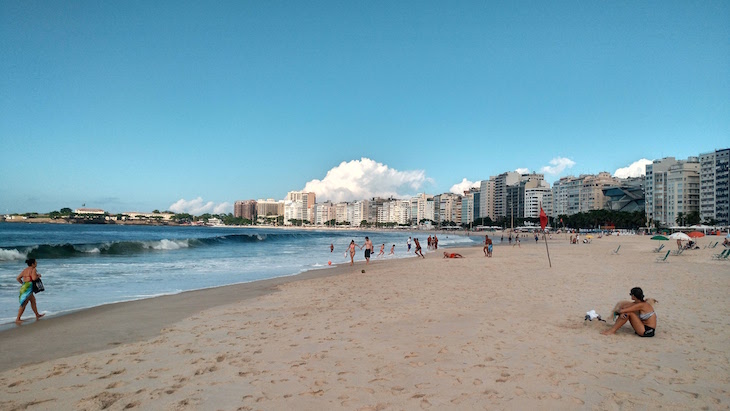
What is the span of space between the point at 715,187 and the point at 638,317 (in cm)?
13294

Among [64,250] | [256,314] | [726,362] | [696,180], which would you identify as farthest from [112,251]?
[696,180]

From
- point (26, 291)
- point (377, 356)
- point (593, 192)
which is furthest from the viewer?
point (593, 192)

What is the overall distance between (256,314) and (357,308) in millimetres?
2129

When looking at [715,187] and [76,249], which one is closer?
[76,249]

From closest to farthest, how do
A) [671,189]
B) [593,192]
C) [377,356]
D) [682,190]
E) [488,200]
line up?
[377,356] < [682,190] < [671,189] < [593,192] < [488,200]

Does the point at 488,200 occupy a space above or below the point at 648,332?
above

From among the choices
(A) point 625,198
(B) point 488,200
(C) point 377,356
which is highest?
(B) point 488,200

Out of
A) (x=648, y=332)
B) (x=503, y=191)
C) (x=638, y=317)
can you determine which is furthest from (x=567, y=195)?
Result: (x=648, y=332)

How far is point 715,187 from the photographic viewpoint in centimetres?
10950

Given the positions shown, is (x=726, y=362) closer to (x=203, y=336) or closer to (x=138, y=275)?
(x=203, y=336)

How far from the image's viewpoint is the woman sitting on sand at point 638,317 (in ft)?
21.7

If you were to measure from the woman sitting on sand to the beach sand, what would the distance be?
18cm

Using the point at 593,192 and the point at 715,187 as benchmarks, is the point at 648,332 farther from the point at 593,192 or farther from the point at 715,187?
the point at 593,192

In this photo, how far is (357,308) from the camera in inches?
370
